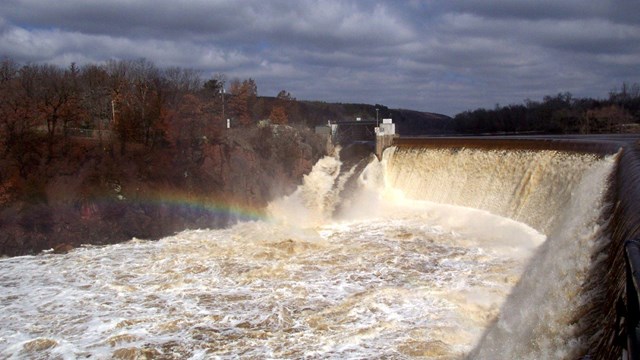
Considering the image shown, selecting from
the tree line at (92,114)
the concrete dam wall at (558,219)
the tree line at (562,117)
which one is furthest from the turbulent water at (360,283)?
the tree line at (562,117)

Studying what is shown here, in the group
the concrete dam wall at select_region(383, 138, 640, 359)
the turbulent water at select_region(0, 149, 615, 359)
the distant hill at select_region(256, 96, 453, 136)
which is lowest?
the turbulent water at select_region(0, 149, 615, 359)

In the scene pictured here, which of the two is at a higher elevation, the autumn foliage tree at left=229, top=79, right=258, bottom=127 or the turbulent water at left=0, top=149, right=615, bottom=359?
the autumn foliage tree at left=229, top=79, right=258, bottom=127

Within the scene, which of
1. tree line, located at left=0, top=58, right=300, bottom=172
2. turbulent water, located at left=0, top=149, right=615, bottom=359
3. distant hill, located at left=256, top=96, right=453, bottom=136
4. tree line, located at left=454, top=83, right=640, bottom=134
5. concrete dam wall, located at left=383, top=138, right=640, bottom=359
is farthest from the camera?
distant hill, located at left=256, top=96, right=453, bottom=136

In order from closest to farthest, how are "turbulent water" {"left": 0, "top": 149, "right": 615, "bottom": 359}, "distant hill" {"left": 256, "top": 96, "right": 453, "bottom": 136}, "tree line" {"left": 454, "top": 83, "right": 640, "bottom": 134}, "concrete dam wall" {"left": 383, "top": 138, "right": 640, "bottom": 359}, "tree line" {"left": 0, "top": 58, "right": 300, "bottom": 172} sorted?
"concrete dam wall" {"left": 383, "top": 138, "right": 640, "bottom": 359}, "turbulent water" {"left": 0, "top": 149, "right": 615, "bottom": 359}, "tree line" {"left": 0, "top": 58, "right": 300, "bottom": 172}, "tree line" {"left": 454, "top": 83, "right": 640, "bottom": 134}, "distant hill" {"left": 256, "top": 96, "right": 453, "bottom": 136}

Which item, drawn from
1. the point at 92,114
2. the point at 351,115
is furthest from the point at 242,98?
the point at 351,115

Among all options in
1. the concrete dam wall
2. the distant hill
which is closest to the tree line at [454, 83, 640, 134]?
the distant hill

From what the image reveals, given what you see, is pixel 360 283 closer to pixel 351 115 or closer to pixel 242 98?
pixel 242 98

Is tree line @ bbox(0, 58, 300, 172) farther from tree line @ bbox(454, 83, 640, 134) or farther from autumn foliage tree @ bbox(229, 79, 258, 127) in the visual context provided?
tree line @ bbox(454, 83, 640, 134)
